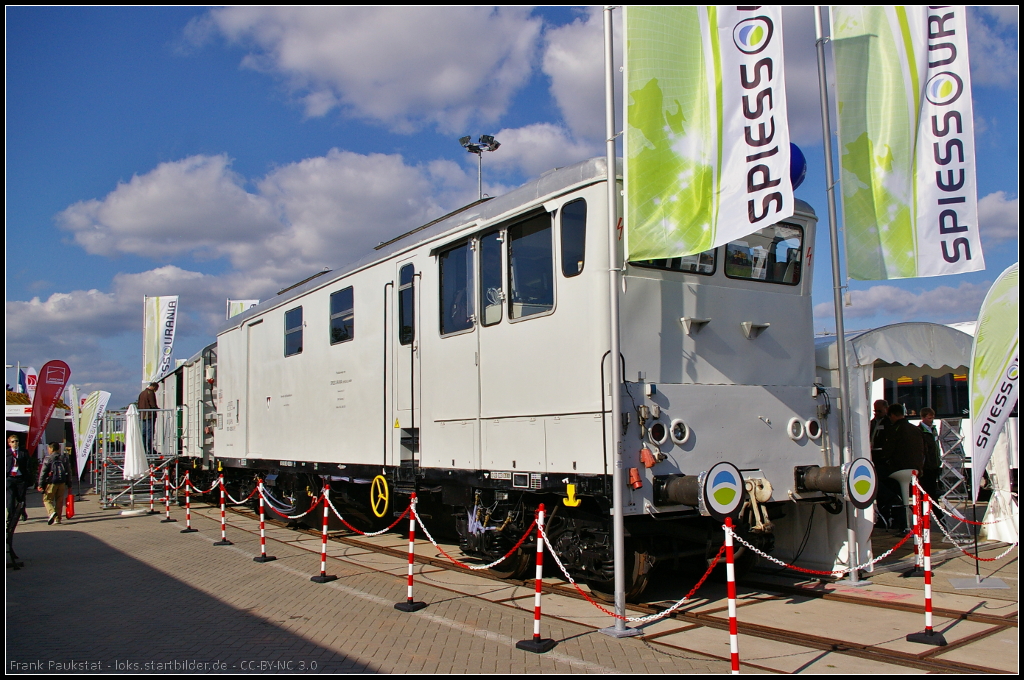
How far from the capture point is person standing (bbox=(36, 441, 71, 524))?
1425 centimetres

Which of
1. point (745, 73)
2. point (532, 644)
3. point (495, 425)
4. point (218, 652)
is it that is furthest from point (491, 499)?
point (745, 73)

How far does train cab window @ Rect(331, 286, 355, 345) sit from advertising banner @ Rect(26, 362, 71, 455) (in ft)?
21.4

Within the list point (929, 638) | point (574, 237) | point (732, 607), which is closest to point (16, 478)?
point (574, 237)

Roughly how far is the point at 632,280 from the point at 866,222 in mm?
2882

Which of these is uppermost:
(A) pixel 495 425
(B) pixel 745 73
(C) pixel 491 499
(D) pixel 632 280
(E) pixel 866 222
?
(B) pixel 745 73

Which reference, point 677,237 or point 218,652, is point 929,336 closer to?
point 677,237

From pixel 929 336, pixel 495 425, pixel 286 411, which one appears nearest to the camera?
pixel 495 425

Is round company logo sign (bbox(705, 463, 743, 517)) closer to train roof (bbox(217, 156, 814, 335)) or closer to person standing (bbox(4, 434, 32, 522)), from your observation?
train roof (bbox(217, 156, 814, 335))

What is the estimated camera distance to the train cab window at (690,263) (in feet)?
22.4

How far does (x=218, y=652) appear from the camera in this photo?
575cm

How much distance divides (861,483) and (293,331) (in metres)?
8.74

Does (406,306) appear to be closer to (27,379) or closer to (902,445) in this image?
(902,445)

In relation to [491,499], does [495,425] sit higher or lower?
higher

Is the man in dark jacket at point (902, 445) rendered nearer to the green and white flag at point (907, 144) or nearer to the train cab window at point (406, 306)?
the green and white flag at point (907, 144)
